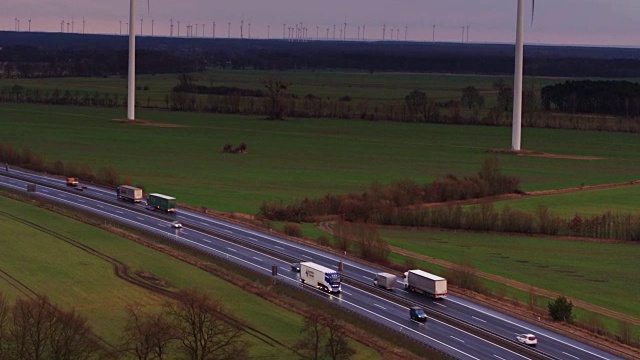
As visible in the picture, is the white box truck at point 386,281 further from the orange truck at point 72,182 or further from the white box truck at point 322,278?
the orange truck at point 72,182

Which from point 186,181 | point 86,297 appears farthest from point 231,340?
point 186,181

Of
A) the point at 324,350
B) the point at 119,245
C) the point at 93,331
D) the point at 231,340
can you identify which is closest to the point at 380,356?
the point at 324,350

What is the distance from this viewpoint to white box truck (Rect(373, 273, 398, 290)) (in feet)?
193

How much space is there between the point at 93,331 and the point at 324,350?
10165mm

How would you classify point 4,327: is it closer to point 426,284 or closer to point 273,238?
point 426,284

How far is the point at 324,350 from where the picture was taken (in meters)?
45.4

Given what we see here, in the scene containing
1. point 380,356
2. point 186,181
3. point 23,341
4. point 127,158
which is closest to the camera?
point 23,341

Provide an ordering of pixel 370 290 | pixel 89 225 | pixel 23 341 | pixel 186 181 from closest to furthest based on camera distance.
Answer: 1. pixel 23 341
2. pixel 370 290
3. pixel 89 225
4. pixel 186 181

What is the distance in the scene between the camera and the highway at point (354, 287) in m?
48.1

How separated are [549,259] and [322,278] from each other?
67.1ft

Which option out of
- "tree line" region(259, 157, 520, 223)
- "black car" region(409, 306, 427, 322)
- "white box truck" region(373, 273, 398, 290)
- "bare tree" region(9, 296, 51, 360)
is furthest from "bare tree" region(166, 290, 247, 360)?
"tree line" region(259, 157, 520, 223)

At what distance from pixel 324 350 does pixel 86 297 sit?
14.7 m

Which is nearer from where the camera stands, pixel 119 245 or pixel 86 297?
pixel 86 297

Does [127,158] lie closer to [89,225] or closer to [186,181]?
[186,181]
